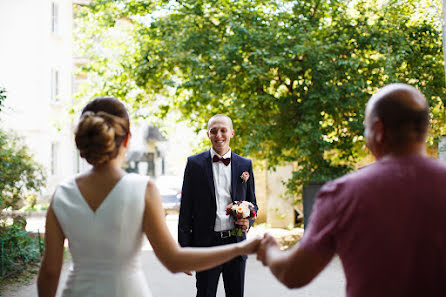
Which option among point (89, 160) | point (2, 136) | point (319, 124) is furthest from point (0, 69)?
point (89, 160)

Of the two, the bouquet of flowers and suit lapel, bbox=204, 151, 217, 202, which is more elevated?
suit lapel, bbox=204, 151, 217, 202

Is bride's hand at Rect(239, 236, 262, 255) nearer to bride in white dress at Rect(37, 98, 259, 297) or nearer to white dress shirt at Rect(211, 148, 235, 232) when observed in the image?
bride in white dress at Rect(37, 98, 259, 297)

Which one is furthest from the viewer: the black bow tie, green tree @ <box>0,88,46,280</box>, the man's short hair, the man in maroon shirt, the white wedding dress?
green tree @ <box>0,88,46,280</box>

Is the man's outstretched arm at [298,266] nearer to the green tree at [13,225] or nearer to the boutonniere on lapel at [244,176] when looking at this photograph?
the boutonniere on lapel at [244,176]

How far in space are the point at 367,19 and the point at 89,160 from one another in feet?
36.2

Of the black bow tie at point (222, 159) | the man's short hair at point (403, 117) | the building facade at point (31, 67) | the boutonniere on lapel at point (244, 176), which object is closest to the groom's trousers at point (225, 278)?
the boutonniere on lapel at point (244, 176)

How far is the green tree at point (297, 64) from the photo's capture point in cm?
1191

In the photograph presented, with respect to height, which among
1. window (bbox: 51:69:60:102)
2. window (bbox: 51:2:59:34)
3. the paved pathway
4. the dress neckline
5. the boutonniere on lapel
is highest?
window (bbox: 51:2:59:34)

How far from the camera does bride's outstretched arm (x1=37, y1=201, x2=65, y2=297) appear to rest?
2.55 metres

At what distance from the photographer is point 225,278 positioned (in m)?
4.85

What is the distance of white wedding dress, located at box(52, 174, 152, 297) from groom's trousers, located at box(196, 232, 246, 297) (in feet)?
7.49

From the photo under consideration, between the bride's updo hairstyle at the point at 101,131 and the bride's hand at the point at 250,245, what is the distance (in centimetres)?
87

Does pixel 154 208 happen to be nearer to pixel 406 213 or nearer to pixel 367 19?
pixel 406 213

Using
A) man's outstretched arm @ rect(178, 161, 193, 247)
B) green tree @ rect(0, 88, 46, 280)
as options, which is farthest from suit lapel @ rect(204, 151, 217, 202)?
green tree @ rect(0, 88, 46, 280)
